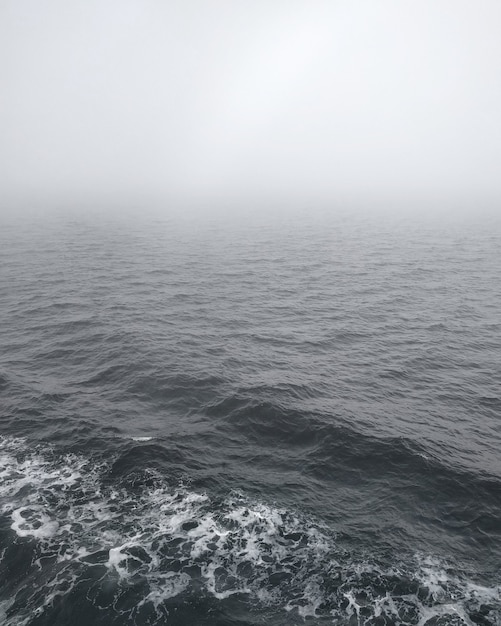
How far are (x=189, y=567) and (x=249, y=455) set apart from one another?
443 inches

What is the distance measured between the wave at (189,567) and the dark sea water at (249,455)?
12cm

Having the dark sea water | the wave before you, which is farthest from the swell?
the wave

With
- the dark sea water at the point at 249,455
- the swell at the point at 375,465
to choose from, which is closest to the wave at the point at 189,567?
the dark sea water at the point at 249,455

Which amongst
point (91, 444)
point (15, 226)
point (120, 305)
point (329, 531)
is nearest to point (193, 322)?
point (120, 305)

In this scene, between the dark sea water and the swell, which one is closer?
the dark sea water

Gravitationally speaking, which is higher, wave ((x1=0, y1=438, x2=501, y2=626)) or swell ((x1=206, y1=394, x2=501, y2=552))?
wave ((x1=0, y1=438, x2=501, y2=626))

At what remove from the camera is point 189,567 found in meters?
26.2

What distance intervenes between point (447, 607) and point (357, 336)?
38.9 m

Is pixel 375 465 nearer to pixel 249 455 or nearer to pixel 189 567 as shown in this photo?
pixel 249 455

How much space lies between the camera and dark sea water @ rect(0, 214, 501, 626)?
80.7 ft

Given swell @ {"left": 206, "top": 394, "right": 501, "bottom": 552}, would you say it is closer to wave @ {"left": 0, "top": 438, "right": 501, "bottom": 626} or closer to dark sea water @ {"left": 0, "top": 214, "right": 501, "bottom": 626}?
dark sea water @ {"left": 0, "top": 214, "right": 501, "bottom": 626}

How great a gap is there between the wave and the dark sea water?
12cm

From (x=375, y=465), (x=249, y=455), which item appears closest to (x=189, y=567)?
(x=249, y=455)

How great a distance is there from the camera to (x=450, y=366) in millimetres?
50969
